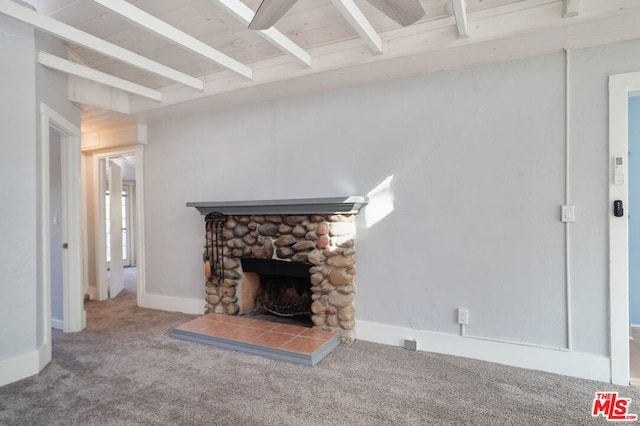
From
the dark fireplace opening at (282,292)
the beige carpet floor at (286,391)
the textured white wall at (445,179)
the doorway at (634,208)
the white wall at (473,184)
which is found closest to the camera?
the beige carpet floor at (286,391)

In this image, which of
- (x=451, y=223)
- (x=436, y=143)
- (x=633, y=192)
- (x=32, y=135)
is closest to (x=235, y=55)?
(x=32, y=135)

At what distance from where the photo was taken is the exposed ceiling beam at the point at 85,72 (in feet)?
8.86

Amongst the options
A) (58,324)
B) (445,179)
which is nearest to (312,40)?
(445,179)

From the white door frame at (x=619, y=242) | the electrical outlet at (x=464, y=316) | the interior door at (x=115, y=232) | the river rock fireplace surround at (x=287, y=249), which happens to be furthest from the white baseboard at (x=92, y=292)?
the white door frame at (x=619, y=242)

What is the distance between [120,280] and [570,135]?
5.72 metres

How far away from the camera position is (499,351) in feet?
8.66

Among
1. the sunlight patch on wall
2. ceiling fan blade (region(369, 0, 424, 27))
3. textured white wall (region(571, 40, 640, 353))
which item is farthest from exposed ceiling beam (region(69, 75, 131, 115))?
textured white wall (region(571, 40, 640, 353))

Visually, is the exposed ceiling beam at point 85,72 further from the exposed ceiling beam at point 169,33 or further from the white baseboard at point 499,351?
the white baseboard at point 499,351

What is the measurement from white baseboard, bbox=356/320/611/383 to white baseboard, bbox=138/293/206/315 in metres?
1.93

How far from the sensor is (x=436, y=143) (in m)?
2.86

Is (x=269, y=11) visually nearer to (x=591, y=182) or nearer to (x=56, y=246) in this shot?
(x=591, y=182)

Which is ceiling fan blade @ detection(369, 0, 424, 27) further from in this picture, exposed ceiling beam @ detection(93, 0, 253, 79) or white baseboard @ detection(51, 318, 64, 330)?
white baseboard @ detection(51, 318, 64, 330)

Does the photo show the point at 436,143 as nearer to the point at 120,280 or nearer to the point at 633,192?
the point at 633,192

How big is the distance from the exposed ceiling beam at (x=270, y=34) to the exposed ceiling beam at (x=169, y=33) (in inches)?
21.2
